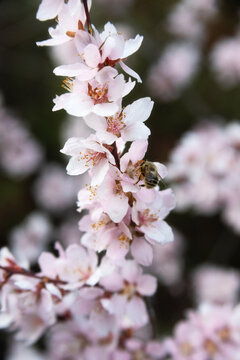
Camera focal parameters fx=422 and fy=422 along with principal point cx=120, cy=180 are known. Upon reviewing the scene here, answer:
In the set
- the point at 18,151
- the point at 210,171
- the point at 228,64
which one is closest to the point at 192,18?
the point at 228,64

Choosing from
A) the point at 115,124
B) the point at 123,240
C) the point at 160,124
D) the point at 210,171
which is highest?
the point at 115,124

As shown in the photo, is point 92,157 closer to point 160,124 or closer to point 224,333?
point 224,333

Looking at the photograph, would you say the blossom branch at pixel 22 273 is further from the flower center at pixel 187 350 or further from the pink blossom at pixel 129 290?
the flower center at pixel 187 350

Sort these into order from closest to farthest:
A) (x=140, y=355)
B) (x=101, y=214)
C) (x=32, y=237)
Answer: (x=101, y=214), (x=140, y=355), (x=32, y=237)

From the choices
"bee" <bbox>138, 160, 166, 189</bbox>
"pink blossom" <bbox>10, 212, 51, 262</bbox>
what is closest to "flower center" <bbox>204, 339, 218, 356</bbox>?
"bee" <bbox>138, 160, 166, 189</bbox>

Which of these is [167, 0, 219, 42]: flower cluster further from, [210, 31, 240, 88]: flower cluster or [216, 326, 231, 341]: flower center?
[216, 326, 231, 341]: flower center

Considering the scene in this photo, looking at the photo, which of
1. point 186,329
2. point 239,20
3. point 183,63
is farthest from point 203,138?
point 239,20

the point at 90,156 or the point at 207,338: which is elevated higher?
the point at 90,156
